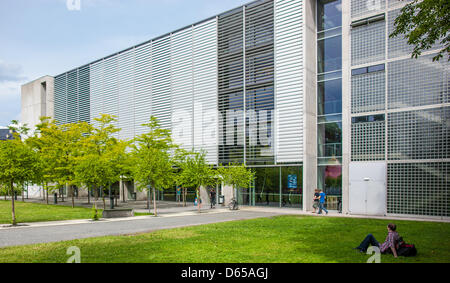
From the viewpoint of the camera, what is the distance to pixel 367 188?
22625mm

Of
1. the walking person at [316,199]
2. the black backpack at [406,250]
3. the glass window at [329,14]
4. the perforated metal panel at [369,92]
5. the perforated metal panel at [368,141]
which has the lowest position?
the walking person at [316,199]

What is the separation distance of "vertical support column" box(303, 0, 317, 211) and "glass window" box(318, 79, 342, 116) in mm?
455

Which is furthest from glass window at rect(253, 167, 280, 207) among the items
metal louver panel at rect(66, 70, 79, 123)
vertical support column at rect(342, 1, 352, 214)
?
metal louver panel at rect(66, 70, 79, 123)

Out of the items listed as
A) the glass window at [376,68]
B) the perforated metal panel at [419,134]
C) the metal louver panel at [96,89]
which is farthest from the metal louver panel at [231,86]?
the metal louver panel at [96,89]

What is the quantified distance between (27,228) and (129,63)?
28.4m

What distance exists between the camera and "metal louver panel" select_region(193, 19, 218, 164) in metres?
32.2

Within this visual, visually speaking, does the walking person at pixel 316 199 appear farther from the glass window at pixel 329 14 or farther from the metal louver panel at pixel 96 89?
the metal louver panel at pixel 96 89

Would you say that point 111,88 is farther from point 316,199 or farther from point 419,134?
point 419,134

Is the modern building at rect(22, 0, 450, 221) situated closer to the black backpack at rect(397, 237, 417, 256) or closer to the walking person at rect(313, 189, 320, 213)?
the walking person at rect(313, 189, 320, 213)

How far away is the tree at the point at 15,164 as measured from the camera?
16.1 metres

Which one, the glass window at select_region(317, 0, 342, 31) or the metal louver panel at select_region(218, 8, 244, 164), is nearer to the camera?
the glass window at select_region(317, 0, 342, 31)

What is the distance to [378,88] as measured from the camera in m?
22.7

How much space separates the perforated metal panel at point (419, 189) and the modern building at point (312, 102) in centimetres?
6
